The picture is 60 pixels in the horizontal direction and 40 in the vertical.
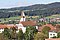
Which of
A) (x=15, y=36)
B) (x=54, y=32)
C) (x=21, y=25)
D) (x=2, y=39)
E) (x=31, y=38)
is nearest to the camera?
(x=2, y=39)

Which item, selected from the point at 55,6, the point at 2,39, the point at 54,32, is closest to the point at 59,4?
the point at 55,6

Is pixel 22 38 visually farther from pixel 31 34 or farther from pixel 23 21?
pixel 23 21

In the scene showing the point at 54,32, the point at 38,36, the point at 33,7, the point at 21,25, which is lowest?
the point at 33,7

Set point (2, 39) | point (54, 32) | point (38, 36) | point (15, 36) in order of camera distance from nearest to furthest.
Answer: point (2, 39) < point (38, 36) < point (15, 36) < point (54, 32)

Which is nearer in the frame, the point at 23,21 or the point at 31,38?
the point at 31,38

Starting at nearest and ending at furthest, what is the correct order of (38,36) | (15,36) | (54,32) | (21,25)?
(38,36) → (15,36) → (54,32) → (21,25)

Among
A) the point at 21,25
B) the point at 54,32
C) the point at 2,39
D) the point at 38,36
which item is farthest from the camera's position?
the point at 21,25

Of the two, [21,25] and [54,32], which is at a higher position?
[54,32]

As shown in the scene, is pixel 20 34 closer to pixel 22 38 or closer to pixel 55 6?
pixel 22 38

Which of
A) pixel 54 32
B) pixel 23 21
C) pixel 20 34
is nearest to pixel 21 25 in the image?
pixel 23 21
